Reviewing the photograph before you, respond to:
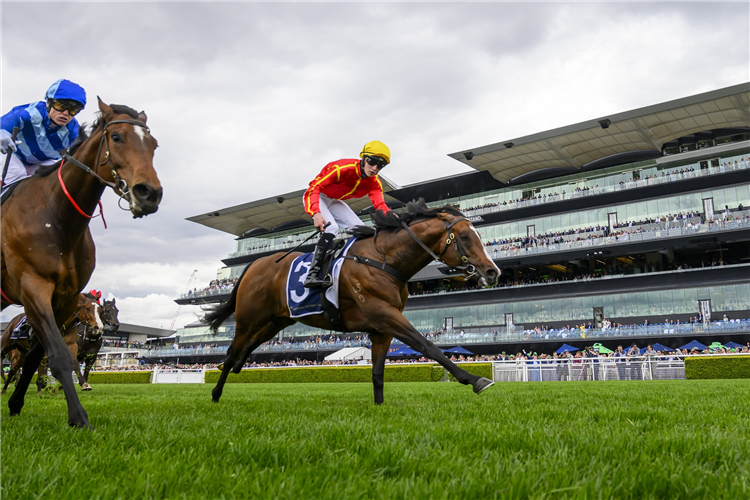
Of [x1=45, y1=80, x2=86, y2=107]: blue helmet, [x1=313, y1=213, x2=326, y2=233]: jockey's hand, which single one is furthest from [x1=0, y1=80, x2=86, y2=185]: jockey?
[x1=313, y1=213, x2=326, y2=233]: jockey's hand

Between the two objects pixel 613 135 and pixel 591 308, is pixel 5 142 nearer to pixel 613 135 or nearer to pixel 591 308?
pixel 591 308

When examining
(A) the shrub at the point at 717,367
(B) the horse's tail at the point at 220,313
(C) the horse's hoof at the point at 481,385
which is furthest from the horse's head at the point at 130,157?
(A) the shrub at the point at 717,367

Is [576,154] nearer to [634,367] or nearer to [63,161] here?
[634,367]

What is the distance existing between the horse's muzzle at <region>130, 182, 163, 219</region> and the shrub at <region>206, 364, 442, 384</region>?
20.9 m

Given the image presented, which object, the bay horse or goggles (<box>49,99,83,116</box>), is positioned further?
the bay horse

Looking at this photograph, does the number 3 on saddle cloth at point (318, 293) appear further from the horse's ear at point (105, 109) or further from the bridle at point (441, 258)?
the horse's ear at point (105, 109)

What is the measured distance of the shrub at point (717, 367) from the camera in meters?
19.4

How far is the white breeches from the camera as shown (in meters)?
7.12

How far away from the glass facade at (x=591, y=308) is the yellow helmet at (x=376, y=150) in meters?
35.7

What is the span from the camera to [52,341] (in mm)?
3580

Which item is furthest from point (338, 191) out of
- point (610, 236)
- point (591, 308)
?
point (610, 236)

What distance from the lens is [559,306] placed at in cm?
4056

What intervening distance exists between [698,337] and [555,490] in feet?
123

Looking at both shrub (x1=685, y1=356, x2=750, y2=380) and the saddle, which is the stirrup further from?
shrub (x1=685, y1=356, x2=750, y2=380)
